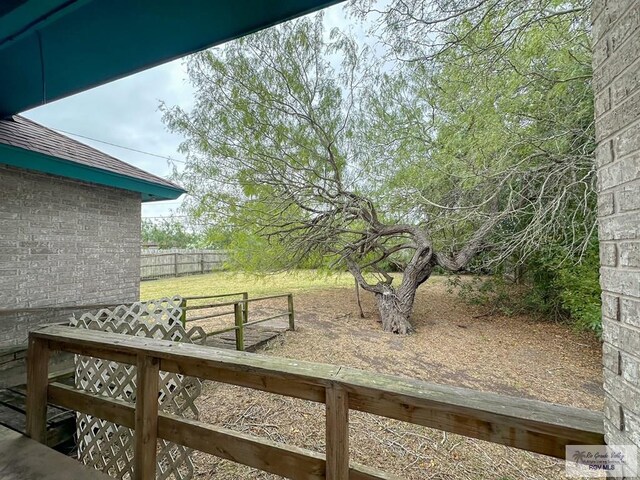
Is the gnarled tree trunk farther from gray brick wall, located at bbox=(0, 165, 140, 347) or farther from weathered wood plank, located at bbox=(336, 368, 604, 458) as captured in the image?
weathered wood plank, located at bbox=(336, 368, 604, 458)

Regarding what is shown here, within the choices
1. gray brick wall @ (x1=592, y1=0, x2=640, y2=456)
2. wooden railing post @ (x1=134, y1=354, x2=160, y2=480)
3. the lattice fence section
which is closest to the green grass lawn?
the lattice fence section

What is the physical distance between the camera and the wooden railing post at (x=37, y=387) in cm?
172

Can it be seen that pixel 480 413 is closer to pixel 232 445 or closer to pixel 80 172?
pixel 232 445

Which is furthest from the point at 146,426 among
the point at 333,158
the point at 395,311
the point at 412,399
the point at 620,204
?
the point at 395,311

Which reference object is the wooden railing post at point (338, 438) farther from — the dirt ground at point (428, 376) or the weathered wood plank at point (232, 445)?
the dirt ground at point (428, 376)

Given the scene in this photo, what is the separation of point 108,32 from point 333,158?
3933 mm

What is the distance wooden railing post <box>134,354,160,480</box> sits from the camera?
55.4 inches

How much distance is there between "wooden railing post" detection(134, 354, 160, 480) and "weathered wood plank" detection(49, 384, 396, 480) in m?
0.04

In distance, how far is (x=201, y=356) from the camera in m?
1.32

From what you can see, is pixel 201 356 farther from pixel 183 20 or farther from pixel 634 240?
pixel 183 20

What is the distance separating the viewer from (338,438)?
1.07 m

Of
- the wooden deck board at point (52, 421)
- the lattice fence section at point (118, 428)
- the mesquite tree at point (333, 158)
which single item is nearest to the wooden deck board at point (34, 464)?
the lattice fence section at point (118, 428)

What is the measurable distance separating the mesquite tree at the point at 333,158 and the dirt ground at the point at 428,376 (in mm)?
1216

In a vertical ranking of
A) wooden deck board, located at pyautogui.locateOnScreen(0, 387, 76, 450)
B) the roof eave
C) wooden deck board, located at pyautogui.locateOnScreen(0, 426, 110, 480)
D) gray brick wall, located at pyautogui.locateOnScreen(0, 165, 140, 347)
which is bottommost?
wooden deck board, located at pyautogui.locateOnScreen(0, 387, 76, 450)
